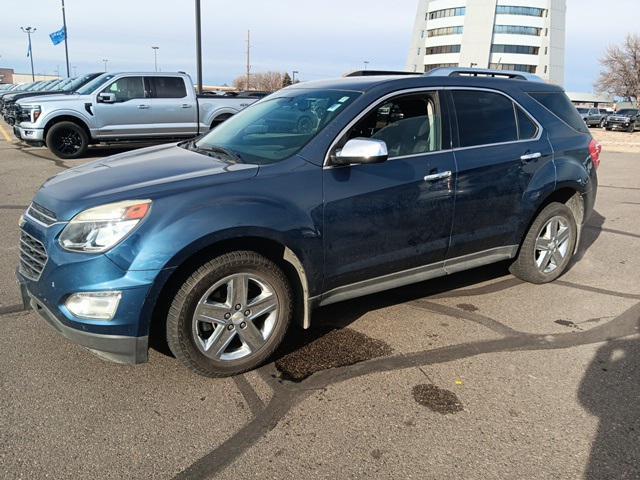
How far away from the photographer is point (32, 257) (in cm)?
314

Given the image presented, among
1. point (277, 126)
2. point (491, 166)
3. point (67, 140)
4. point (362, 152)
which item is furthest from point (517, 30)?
point (362, 152)

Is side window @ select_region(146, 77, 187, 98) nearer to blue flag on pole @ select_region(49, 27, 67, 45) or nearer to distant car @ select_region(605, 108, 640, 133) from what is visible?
blue flag on pole @ select_region(49, 27, 67, 45)

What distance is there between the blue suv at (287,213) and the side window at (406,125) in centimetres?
1

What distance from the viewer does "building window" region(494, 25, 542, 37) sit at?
88750mm

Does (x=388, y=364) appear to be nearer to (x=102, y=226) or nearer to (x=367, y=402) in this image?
Answer: (x=367, y=402)

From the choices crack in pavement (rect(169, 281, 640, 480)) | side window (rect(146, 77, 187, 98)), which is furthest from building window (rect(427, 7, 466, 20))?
A: crack in pavement (rect(169, 281, 640, 480))

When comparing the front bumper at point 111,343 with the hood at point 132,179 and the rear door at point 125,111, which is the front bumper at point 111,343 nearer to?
the hood at point 132,179

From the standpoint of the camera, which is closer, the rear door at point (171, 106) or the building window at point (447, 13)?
the rear door at point (171, 106)

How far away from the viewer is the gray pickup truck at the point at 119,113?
39.2 ft

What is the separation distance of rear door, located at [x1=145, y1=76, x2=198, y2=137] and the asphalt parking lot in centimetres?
903

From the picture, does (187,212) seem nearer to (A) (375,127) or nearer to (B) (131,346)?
(B) (131,346)

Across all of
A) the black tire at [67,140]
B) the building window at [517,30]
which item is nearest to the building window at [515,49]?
the building window at [517,30]

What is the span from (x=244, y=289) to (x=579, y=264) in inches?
162

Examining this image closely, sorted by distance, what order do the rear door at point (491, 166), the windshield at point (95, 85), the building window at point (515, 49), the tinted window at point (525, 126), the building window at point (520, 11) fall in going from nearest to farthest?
the rear door at point (491, 166) < the tinted window at point (525, 126) < the windshield at point (95, 85) < the building window at point (520, 11) < the building window at point (515, 49)
